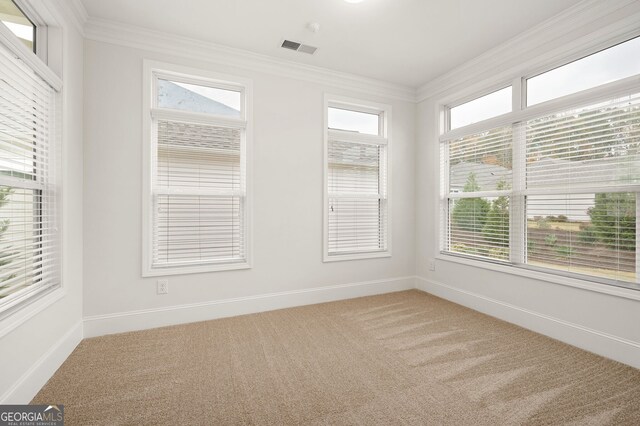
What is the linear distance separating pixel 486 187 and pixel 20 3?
161 inches

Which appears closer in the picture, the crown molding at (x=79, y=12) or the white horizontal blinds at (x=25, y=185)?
the white horizontal blinds at (x=25, y=185)

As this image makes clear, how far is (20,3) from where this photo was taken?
1.90m

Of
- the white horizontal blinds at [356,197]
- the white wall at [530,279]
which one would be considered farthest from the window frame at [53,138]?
the white wall at [530,279]

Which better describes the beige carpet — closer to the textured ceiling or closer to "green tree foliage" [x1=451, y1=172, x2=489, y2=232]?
"green tree foliage" [x1=451, y1=172, x2=489, y2=232]

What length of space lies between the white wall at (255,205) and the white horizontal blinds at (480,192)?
60 cm

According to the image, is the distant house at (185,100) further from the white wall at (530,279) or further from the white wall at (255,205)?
the white wall at (530,279)

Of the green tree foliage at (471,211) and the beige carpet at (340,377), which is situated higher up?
the green tree foliage at (471,211)

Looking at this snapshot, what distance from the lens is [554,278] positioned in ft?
8.55

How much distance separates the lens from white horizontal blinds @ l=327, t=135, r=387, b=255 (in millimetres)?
3705

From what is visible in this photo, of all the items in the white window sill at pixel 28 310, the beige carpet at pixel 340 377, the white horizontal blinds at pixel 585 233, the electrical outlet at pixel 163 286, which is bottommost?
the beige carpet at pixel 340 377

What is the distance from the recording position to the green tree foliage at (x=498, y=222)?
3.08 meters

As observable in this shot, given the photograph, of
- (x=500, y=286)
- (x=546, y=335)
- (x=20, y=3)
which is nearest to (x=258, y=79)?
(x=20, y=3)

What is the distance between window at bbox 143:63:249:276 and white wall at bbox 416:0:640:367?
2325 mm

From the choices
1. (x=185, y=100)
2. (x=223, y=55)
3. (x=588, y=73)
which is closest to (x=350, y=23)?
(x=223, y=55)
